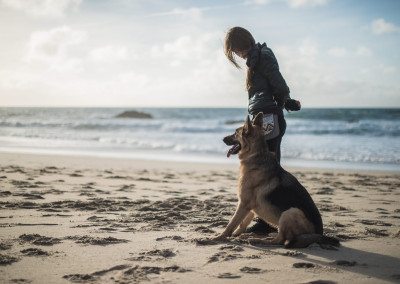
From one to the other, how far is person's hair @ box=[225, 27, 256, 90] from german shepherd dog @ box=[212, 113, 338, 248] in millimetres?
817

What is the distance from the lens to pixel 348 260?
11.5 feet

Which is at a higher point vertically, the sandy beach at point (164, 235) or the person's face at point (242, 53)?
the person's face at point (242, 53)

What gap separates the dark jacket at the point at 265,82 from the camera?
409cm

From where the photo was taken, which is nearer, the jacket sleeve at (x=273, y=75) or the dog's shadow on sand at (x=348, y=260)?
the dog's shadow on sand at (x=348, y=260)

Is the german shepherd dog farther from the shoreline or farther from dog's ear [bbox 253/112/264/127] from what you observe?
the shoreline

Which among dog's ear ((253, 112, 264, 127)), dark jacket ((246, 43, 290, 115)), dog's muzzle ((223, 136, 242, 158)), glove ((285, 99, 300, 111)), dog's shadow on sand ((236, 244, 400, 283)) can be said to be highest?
dark jacket ((246, 43, 290, 115))

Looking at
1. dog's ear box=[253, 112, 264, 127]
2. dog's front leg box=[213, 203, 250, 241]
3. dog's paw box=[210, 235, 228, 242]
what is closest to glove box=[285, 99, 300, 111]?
dog's ear box=[253, 112, 264, 127]

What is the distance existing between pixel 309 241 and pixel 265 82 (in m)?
1.88

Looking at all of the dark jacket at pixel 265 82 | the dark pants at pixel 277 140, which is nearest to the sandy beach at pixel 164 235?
the dark pants at pixel 277 140

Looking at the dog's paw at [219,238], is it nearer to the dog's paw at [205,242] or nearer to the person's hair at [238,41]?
the dog's paw at [205,242]

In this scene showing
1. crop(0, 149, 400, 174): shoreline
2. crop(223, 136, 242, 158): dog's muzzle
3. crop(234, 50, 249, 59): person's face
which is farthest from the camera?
crop(0, 149, 400, 174): shoreline

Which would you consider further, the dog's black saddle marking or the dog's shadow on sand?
the dog's black saddle marking

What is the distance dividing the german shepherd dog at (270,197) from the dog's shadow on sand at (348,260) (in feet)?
0.42

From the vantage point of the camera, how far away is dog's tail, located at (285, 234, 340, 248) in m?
3.75
